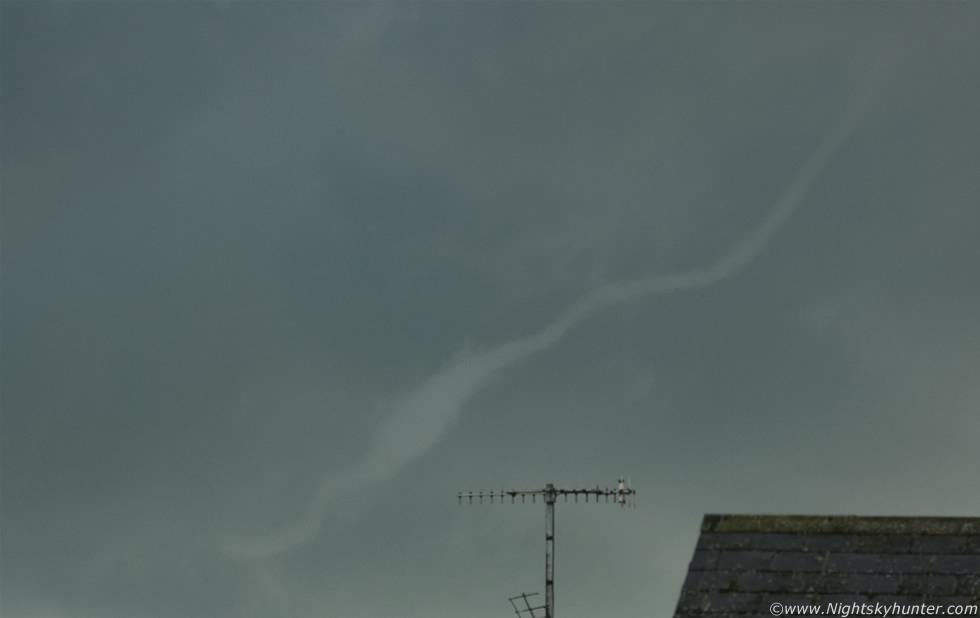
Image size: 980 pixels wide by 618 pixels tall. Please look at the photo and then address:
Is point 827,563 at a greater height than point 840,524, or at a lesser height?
lesser

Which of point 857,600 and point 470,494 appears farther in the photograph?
point 470,494

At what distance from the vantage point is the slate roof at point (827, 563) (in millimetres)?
30047

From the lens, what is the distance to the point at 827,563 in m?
30.9

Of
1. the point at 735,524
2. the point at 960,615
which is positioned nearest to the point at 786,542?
the point at 735,524

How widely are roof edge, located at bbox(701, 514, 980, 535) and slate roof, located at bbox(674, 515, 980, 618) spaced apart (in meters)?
0.01

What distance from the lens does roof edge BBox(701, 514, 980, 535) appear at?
3086cm

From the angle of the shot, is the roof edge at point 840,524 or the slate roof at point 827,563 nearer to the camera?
the slate roof at point 827,563

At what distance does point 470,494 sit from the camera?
56.7m

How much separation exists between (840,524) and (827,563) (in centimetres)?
72

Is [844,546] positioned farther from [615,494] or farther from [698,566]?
[615,494]

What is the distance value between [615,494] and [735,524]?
25.8m

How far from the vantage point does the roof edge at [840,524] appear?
30859mm

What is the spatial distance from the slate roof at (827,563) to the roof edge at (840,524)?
0.01m

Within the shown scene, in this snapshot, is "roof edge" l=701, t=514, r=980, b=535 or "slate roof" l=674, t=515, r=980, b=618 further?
"roof edge" l=701, t=514, r=980, b=535
